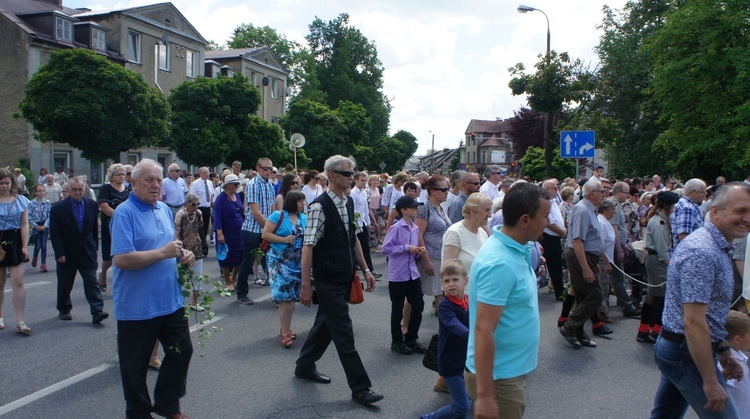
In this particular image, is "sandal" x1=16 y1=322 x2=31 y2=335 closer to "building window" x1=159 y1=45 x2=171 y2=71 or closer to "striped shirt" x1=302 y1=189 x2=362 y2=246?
"striped shirt" x1=302 y1=189 x2=362 y2=246

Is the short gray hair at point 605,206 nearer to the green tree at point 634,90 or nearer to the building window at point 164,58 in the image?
the green tree at point 634,90

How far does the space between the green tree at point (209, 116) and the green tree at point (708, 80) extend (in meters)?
21.6

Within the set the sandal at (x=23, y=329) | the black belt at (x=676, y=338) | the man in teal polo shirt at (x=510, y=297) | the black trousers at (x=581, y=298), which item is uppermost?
the man in teal polo shirt at (x=510, y=297)

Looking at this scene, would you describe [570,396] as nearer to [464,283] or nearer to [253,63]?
[464,283]

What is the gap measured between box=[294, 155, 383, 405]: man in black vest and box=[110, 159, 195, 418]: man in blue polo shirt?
46.7 inches

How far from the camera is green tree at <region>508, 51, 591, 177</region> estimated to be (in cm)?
1980

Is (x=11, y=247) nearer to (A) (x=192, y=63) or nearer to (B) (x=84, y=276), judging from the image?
(B) (x=84, y=276)

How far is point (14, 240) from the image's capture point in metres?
7.19

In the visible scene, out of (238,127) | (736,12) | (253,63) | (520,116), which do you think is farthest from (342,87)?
(736,12)

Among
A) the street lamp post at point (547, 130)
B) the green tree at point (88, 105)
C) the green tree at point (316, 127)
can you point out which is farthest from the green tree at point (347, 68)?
the street lamp post at point (547, 130)

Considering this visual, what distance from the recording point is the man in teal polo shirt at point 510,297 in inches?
110

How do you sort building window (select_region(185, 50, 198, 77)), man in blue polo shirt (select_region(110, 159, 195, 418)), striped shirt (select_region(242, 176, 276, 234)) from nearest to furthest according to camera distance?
man in blue polo shirt (select_region(110, 159, 195, 418)) → striped shirt (select_region(242, 176, 276, 234)) → building window (select_region(185, 50, 198, 77))

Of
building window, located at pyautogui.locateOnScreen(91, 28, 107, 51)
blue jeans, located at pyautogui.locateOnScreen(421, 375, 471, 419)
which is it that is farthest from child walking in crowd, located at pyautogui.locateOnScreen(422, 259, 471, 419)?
building window, located at pyautogui.locateOnScreen(91, 28, 107, 51)

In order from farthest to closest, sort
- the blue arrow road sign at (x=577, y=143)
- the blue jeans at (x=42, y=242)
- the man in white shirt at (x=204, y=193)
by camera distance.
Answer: the blue arrow road sign at (x=577, y=143) → the man in white shirt at (x=204, y=193) → the blue jeans at (x=42, y=242)
